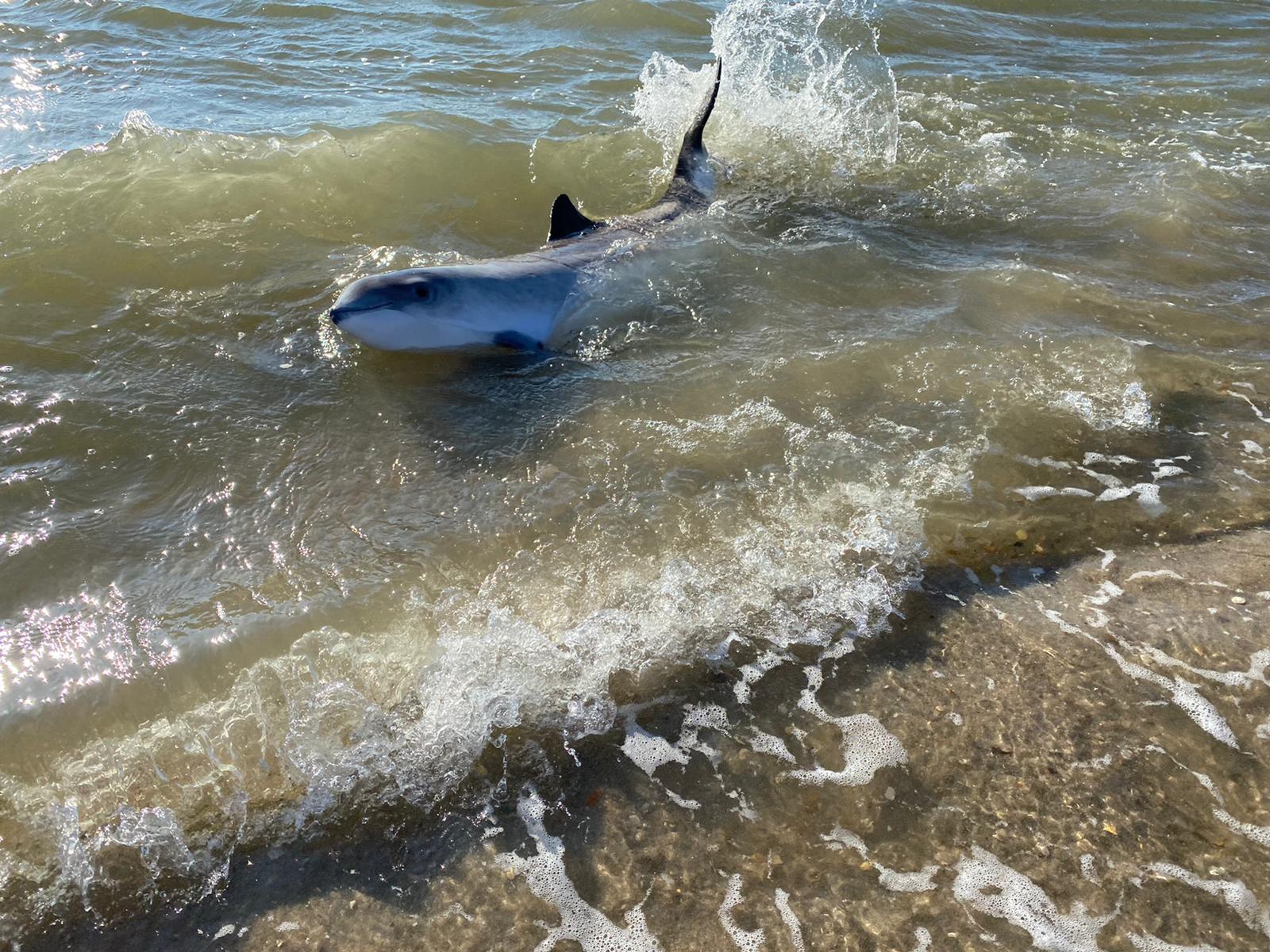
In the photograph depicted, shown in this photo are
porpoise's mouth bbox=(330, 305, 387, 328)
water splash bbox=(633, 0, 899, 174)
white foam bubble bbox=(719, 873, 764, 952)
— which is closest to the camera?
white foam bubble bbox=(719, 873, 764, 952)

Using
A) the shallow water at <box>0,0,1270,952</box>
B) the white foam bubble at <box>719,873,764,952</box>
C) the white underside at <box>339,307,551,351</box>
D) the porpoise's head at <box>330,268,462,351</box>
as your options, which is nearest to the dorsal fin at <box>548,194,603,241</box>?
the shallow water at <box>0,0,1270,952</box>

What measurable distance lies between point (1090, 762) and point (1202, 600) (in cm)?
139

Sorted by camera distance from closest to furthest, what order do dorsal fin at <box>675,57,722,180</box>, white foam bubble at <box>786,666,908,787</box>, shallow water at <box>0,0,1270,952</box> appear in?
shallow water at <box>0,0,1270,952</box>
white foam bubble at <box>786,666,908,787</box>
dorsal fin at <box>675,57,722,180</box>

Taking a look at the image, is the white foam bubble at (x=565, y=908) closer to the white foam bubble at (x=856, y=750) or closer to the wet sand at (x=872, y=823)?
the wet sand at (x=872, y=823)

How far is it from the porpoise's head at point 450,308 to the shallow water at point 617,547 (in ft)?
0.75

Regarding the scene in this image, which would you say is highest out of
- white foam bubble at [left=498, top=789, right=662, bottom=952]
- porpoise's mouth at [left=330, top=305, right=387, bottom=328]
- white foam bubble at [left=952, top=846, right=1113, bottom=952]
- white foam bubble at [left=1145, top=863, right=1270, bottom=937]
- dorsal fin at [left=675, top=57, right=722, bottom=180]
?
dorsal fin at [left=675, top=57, right=722, bottom=180]

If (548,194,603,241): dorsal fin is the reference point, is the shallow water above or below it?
below

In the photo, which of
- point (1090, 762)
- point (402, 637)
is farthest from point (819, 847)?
point (402, 637)

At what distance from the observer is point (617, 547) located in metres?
4.70

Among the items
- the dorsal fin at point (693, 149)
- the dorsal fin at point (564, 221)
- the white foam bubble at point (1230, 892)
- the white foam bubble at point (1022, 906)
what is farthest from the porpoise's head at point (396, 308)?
the white foam bubble at point (1230, 892)

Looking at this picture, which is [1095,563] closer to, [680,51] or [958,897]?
[958,897]

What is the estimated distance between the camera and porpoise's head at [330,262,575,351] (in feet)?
19.6

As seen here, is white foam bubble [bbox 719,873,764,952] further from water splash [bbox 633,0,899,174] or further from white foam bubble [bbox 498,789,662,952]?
water splash [bbox 633,0,899,174]

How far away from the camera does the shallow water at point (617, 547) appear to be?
3.34 meters
